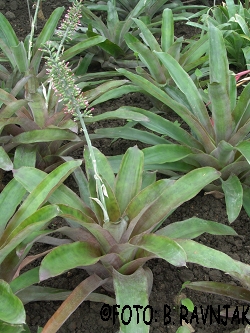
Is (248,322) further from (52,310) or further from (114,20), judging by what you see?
(114,20)

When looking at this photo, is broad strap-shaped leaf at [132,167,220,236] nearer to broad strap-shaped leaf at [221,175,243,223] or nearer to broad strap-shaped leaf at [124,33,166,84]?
broad strap-shaped leaf at [221,175,243,223]

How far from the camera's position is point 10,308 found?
133cm

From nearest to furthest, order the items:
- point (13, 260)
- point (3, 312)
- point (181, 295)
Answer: point (3, 312), point (13, 260), point (181, 295)

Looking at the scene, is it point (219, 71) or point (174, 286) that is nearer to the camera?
point (174, 286)

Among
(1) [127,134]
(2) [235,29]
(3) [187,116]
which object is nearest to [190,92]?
(3) [187,116]

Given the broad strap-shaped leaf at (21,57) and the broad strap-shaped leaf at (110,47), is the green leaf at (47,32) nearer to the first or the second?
the broad strap-shaped leaf at (21,57)

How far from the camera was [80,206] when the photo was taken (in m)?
1.71

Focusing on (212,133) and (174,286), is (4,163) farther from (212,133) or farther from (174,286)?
(212,133)

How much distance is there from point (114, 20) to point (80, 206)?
2196 mm

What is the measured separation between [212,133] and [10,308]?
4.59ft

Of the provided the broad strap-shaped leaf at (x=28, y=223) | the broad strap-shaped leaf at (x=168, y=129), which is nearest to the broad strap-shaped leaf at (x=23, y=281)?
the broad strap-shaped leaf at (x=28, y=223)

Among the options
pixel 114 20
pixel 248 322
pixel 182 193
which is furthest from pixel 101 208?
pixel 114 20

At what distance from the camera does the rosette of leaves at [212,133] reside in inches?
81.0

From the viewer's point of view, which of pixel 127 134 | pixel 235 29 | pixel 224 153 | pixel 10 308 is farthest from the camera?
pixel 235 29
